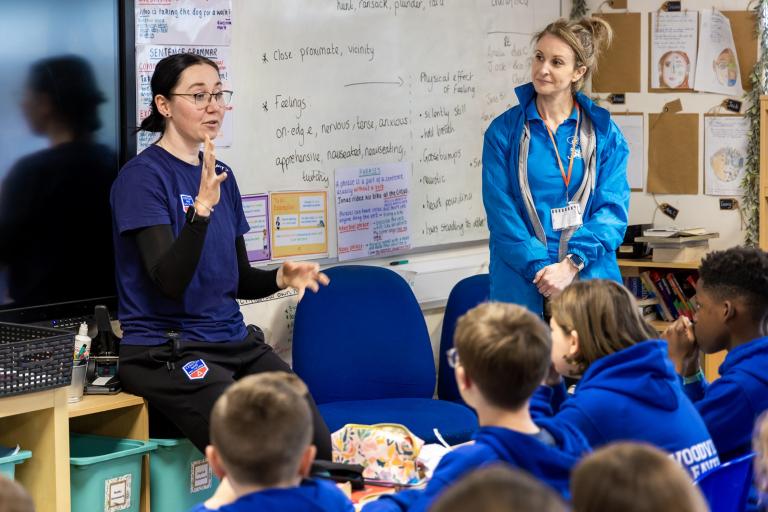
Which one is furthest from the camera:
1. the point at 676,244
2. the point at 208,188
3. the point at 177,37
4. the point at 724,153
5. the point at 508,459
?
the point at 724,153

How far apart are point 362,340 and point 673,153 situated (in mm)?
2175

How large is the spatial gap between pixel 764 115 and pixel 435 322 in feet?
6.11

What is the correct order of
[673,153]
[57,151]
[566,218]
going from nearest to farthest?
1. [57,151]
2. [566,218]
3. [673,153]

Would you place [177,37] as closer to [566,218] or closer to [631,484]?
[566,218]

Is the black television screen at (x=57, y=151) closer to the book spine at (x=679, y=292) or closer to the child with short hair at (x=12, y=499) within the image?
the child with short hair at (x=12, y=499)

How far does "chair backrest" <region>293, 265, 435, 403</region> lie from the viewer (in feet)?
13.6

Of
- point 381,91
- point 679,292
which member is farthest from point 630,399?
point 679,292

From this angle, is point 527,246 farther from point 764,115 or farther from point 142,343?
point 764,115

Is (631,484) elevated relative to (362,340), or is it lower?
elevated

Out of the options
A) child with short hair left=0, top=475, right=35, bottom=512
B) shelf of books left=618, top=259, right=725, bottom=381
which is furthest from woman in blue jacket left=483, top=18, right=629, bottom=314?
child with short hair left=0, top=475, right=35, bottom=512

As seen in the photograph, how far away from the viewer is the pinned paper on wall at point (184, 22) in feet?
12.1

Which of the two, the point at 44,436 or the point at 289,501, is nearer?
the point at 289,501

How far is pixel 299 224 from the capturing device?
4301 mm

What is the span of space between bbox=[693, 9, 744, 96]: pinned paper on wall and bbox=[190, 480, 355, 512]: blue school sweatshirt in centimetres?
410
